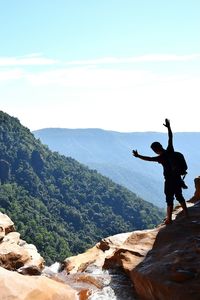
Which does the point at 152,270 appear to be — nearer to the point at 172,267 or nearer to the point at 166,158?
the point at 172,267

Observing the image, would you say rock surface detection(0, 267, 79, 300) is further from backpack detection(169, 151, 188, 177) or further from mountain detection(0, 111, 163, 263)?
mountain detection(0, 111, 163, 263)

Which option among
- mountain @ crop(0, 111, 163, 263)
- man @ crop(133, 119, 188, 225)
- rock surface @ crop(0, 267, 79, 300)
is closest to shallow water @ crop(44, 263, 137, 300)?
rock surface @ crop(0, 267, 79, 300)

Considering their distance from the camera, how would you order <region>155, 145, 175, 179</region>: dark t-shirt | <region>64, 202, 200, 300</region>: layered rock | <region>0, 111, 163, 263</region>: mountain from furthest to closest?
<region>0, 111, 163, 263</region>: mountain
<region>155, 145, 175, 179</region>: dark t-shirt
<region>64, 202, 200, 300</region>: layered rock

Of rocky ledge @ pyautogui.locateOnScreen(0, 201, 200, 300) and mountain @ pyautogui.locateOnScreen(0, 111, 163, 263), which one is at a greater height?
rocky ledge @ pyautogui.locateOnScreen(0, 201, 200, 300)

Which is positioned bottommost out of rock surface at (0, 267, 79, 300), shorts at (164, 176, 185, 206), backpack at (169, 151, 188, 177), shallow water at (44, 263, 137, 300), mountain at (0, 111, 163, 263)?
mountain at (0, 111, 163, 263)

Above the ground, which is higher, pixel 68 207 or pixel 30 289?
pixel 30 289

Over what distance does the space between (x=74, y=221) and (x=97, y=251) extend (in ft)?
511

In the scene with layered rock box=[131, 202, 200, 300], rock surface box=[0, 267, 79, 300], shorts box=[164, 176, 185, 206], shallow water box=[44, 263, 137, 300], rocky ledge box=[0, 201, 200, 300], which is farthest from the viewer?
shorts box=[164, 176, 185, 206]

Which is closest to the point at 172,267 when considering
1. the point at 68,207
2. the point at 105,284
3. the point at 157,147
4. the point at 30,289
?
the point at 105,284

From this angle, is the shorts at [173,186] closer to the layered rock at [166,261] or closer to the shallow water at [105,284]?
the layered rock at [166,261]

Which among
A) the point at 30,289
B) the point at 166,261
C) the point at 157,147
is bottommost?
the point at 30,289

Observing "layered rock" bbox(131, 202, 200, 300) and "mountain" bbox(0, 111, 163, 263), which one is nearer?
"layered rock" bbox(131, 202, 200, 300)

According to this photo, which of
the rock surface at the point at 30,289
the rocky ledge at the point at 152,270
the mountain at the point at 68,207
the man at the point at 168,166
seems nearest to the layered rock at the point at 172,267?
the rocky ledge at the point at 152,270

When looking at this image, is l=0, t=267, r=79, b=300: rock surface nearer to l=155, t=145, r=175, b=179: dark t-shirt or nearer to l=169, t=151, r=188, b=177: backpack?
l=155, t=145, r=175, b=179: dark t-shirt
